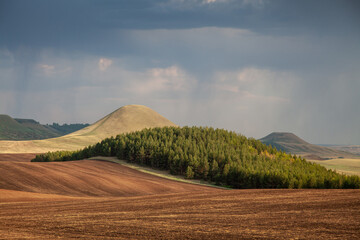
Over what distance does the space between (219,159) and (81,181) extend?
25909 mm

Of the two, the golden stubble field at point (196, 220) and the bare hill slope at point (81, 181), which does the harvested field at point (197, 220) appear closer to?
the golden stubble field at point (196, 220)

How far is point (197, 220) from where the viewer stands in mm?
19734

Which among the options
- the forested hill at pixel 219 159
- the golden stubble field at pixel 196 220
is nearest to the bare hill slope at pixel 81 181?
the forested hill at pixel 219 159

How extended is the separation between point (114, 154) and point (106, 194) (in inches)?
1156

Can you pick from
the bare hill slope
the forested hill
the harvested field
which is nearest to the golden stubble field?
the harvested field

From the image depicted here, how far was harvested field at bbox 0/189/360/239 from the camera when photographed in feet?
53.6

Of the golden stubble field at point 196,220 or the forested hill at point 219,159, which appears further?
the forested hill at point 219,159

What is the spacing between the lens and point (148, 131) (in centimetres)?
7956

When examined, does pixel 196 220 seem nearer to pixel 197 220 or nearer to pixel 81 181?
pixel 197 220

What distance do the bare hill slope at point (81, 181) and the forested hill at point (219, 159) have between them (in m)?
6.63

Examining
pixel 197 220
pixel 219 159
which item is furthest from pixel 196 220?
pixel 219 159

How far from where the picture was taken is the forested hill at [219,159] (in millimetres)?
47719

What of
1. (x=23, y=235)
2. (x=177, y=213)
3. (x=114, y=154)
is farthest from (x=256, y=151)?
(x=23, y=235)

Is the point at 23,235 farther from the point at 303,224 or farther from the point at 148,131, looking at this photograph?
the point at 148,131
